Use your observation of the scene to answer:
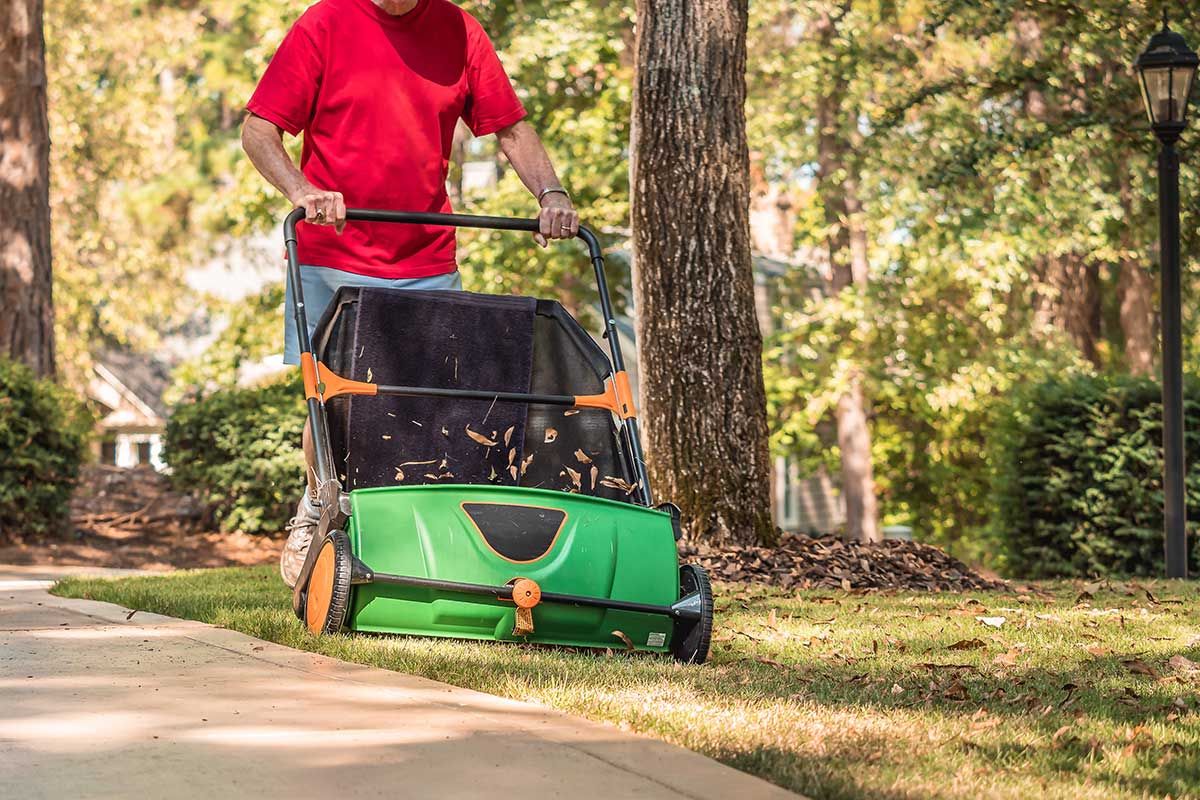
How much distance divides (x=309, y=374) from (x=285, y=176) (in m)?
0.68

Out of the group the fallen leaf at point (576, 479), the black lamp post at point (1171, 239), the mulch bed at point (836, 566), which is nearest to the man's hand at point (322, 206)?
the fallen leaf at point (576, 479)

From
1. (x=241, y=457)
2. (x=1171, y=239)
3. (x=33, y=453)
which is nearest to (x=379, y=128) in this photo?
(x=33, y=453)

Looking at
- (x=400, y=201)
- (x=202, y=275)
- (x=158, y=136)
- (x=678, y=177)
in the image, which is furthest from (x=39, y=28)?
(x=202, y=275)

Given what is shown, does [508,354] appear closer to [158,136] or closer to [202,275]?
[158,136]

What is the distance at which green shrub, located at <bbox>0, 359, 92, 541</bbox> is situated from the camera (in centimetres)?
1023

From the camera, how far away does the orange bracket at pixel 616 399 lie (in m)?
5.33

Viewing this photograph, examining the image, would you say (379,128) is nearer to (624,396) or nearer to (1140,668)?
(624,396)

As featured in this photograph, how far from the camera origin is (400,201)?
5.68 metres

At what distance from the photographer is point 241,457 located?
38.1 feet

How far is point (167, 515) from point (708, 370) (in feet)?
19.2

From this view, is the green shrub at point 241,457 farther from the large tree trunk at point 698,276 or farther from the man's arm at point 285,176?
the man's arm at point 285,176

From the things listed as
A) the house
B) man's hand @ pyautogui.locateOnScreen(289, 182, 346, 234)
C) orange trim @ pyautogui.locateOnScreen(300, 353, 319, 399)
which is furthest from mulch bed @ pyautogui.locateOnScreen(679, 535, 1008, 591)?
the house

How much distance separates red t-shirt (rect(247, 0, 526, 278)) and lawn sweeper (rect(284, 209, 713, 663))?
0.18 meters

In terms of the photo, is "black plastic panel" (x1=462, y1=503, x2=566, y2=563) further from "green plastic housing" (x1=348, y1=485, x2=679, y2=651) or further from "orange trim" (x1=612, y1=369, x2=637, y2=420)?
"orange trim" (x1=612, y1=369, x2=637, y2=420)
